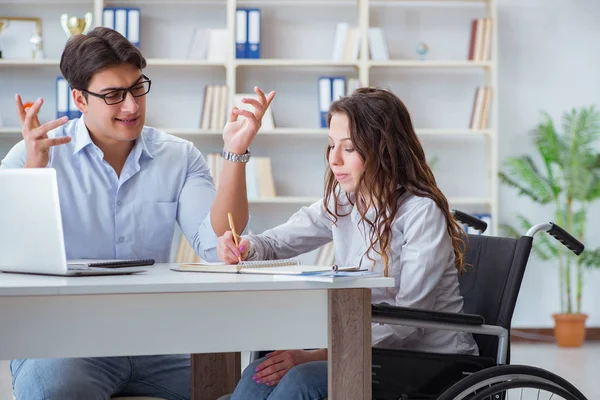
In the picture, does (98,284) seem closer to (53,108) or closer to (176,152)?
(176,152)

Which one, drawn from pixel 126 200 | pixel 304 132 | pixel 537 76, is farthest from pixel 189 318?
pixel 537 76

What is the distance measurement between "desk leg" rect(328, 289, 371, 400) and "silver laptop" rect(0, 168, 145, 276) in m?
0.43

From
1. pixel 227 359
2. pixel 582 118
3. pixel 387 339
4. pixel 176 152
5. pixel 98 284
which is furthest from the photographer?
pixel 582 118

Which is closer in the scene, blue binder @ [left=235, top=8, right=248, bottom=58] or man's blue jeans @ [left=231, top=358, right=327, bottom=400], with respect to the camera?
man's blue jeans @ [left=231, top=358, right=327, bottom=400]

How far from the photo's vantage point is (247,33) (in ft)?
16.4

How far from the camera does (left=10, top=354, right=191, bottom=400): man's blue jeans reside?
171 cm

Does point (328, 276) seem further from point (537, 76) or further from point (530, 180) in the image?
point (537, 76)

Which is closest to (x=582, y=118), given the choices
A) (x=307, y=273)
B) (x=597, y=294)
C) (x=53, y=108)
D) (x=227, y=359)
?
(x=597, y=294)

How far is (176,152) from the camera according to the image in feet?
7.59

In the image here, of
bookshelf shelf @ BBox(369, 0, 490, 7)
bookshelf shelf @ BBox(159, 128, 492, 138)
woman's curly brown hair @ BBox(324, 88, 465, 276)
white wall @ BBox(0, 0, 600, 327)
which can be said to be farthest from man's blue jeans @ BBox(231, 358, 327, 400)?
bookshelf shelf @ BBox(369, 0, 490, 7)

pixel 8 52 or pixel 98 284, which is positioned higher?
pixel 8 52

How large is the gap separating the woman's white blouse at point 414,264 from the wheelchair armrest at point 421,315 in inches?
6.5

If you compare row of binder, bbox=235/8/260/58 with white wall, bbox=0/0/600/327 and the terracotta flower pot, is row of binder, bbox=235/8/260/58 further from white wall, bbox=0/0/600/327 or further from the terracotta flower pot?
the terracotta flower pot

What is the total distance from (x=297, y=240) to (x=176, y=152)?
0.42 metres
